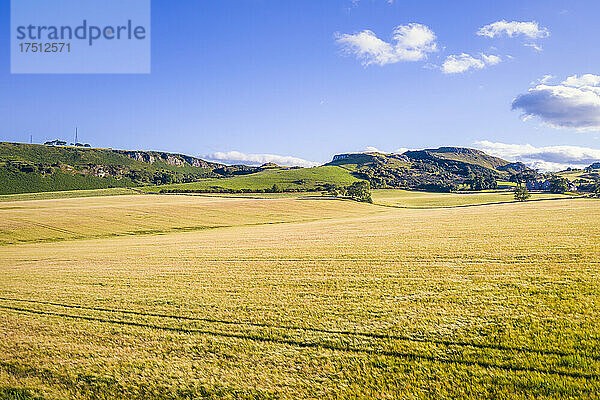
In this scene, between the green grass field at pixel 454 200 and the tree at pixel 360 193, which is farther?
the tree at pixel 360 193

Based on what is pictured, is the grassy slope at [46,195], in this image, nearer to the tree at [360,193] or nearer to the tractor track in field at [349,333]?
the tree at [360,193]

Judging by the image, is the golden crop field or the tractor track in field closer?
the golden crop field

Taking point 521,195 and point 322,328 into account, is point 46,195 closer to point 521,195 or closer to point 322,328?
point 322,328

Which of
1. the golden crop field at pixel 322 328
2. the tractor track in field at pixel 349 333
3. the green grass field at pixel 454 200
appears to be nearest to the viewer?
the golden crop field at pixel 322 328

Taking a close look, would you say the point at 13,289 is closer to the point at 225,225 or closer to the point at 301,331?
the point at 301,331

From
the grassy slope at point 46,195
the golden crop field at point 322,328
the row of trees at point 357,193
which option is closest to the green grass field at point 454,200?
the row of trees at point 357,193

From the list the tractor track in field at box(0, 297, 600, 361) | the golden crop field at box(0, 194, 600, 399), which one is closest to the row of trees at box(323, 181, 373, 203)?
the golden crop field at box(0, 194, 600, 399)

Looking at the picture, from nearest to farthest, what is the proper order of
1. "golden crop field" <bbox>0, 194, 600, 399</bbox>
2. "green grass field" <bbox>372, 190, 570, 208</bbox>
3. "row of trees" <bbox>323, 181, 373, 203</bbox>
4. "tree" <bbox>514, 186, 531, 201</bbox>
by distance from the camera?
"golden crop field" <bbox>0, 194, 600, 399</bbox>, "green grass field" <bbox>372, 190, 570, 208</bbox>, "tree" <bbox>514, 186, 531, 201</bbox>, "row of trees" <bbox>323, 181, 373, 203</bbox>

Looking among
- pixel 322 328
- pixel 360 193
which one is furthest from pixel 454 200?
pixel 322 328

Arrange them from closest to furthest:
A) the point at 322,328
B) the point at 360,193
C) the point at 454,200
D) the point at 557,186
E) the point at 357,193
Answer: the point at 322,328 → the point at 454,200 → the point at 360,193 → the point at 357,193 → the point at 557,186

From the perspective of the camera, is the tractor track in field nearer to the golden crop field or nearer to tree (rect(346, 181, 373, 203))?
the golden crop field

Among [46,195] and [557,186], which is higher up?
[557,186]

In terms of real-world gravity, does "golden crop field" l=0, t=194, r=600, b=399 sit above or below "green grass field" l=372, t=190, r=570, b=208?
below

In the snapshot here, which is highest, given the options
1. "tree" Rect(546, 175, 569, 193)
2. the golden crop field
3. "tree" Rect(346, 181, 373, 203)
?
"tree" Rect(546, 175, 569, 193)
